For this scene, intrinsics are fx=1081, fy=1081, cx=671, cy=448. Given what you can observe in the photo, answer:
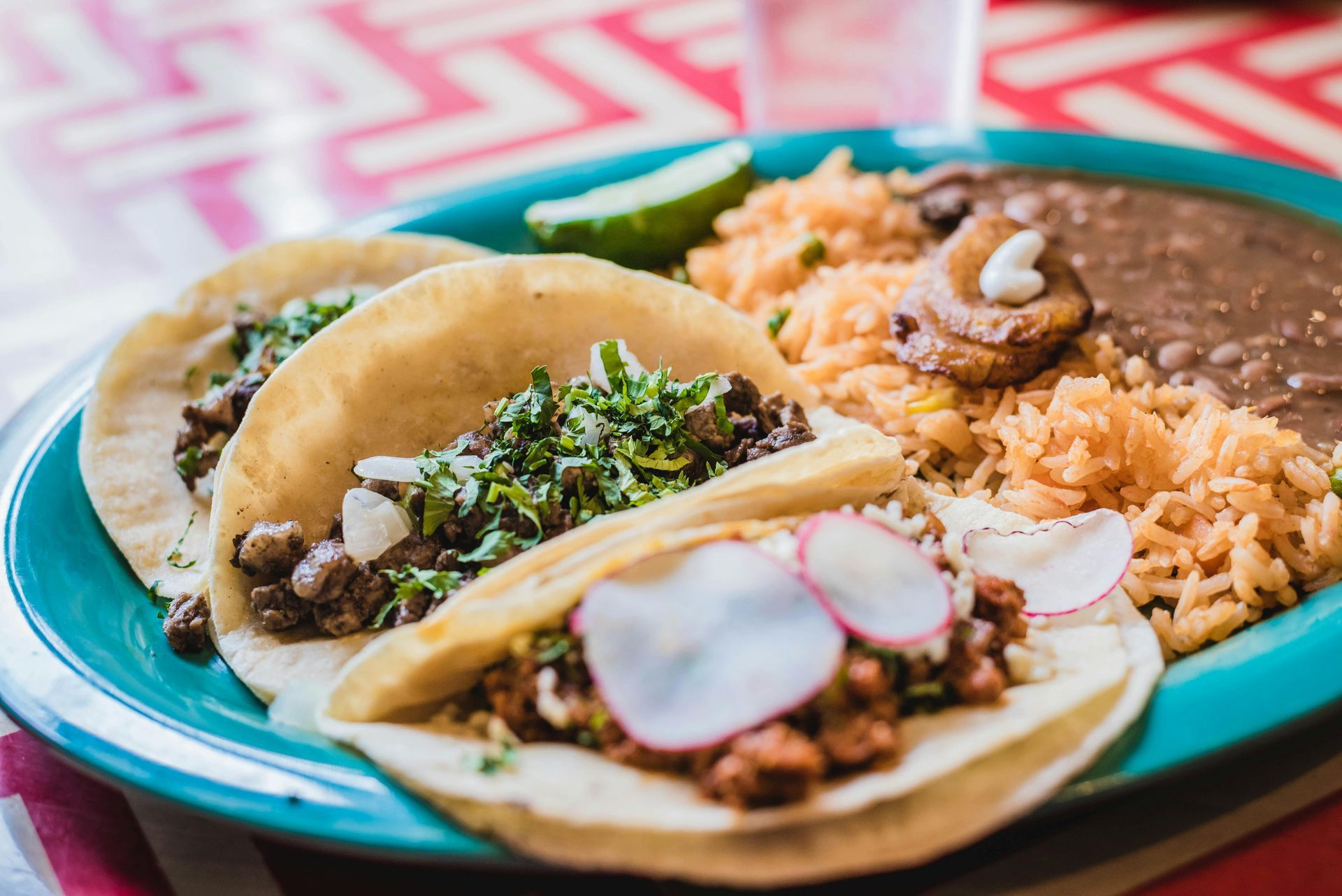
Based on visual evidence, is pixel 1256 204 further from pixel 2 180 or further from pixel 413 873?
pixel 2 180

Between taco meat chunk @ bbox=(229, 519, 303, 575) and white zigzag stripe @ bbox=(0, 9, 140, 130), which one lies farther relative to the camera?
white zigzag stripe @ bbox=(0, 9, 140, 130)

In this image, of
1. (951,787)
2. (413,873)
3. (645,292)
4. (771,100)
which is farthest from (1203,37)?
(413,873)

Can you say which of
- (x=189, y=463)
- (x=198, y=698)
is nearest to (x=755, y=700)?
(x=198, y=698)

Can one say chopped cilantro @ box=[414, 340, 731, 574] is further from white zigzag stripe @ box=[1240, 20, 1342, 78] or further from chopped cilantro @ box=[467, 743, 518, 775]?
white zigzag stripe @ box=[1240, 20, 1342, 78]

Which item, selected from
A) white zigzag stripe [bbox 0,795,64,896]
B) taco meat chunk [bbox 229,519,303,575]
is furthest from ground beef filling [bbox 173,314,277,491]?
white zigzag stripe [bbox 0,795,64,896]

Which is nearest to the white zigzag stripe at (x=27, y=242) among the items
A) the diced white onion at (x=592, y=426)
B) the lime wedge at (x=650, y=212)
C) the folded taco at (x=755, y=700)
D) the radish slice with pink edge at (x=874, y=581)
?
the lime wedge at (x=650, y=212)

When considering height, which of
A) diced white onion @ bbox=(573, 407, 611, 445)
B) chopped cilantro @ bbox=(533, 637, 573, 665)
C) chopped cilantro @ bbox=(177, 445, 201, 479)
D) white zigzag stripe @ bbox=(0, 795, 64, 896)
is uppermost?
diced white onion @ bbox=(573, 407, 611, 445)

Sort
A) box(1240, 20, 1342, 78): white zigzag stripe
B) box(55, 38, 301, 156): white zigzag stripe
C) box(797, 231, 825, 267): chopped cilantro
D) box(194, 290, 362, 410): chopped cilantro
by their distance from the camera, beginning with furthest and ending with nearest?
box(55, 38, 301, 156): white zigzag stripe, box(1240, 20, 1342, 78): white zigzag stripe, box(797, 231, 825, 267): chopped cilantro, box(194, 290, 362, 410): chopped cilantro

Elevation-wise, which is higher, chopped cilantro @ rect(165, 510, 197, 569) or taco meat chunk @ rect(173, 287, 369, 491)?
taco meat chunk @ rect(173, 287, 369, 491)
